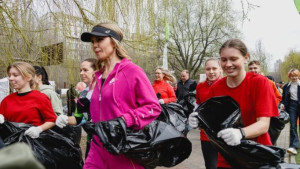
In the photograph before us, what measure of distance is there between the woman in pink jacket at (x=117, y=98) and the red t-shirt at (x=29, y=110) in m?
1.23

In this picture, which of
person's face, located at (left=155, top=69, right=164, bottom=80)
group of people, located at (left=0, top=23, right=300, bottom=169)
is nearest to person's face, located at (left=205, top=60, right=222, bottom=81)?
group of people, located at (left=0, top=23, right=300, bottom=169)

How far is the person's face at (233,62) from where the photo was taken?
2.38 meters

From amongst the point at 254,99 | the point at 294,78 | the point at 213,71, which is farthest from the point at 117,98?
the point at 294,78

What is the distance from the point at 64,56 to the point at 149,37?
163 cm

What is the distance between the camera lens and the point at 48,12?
4836 millimetres

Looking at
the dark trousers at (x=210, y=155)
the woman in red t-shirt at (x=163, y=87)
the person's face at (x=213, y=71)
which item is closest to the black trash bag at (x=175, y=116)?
the dark trousers at (x=210, y=155)

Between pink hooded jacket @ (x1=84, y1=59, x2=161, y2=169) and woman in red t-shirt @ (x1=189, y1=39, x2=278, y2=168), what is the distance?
1.26 ft

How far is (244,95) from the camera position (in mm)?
2326

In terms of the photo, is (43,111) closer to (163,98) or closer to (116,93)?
(116,93)

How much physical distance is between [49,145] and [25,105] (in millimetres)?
521

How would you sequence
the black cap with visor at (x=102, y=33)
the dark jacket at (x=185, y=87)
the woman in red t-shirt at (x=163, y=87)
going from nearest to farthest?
the black cap with visor at (x=102, y=33) → the woman in red t-shirt at (x=163, y=87) → the dark jacket at (x=185, y=87)

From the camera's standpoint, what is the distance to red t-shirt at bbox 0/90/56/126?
3508 mm

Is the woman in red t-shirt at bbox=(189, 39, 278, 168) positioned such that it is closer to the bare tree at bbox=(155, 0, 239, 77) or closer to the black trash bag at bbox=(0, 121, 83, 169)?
the black trash bag at bbox=(0, 121, 83, 169)

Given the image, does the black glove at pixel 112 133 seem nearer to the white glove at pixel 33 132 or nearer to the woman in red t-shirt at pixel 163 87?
the white glove at pixel 33 132
